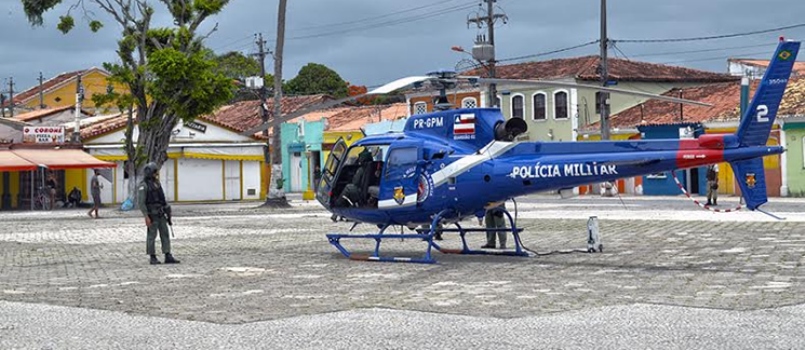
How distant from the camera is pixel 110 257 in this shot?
1911 centimetres

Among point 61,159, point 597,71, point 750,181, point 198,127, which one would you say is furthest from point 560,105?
point 750,181

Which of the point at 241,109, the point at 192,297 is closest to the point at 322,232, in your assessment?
the point at 192,297

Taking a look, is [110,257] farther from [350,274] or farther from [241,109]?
[241,109]

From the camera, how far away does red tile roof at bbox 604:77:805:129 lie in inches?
1805

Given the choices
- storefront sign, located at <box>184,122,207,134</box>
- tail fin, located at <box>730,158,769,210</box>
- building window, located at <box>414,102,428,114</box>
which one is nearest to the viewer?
tail fin, located at <box>730,158,769,210</box>

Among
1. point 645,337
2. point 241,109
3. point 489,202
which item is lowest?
point 645,337

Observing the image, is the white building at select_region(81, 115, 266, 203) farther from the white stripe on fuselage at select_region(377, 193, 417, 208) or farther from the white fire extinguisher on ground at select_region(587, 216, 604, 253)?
the white fire extinguisher on ground at select_region(587, 216, 604, 253)

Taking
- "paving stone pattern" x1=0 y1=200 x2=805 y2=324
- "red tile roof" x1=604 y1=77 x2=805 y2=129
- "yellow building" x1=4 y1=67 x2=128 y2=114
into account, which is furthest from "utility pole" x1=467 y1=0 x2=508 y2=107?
"yellow building" x1=4 y1=67 x2=128 y2=114

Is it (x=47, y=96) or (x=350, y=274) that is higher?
(x=47, y=96)

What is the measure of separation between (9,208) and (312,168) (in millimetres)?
23866

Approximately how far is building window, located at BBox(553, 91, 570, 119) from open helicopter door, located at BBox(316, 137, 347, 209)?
3997 cm

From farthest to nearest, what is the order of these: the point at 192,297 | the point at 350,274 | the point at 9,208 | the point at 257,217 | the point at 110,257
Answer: the point at 9,208 < the point at 257,217 < the point at 110,257 < the point at 350,274 < the point at 192,297

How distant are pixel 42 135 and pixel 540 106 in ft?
84.1

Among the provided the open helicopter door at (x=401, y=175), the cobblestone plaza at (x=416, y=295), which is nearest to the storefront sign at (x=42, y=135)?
the cobblestone plaza at (x=416, y=295)
